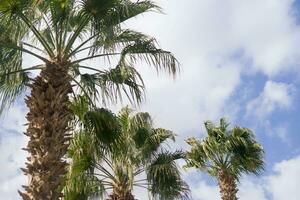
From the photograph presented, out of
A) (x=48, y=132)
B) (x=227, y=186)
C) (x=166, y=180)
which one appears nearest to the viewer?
(x=48, y=132)

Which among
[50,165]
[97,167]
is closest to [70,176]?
[97,167]

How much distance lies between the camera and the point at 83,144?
43.9ft

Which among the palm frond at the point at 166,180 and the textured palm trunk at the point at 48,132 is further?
the palm frond at the point at 166,180

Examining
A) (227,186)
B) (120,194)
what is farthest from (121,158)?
(227,186)

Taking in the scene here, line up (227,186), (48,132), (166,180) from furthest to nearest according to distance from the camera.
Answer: (227,186)
(166,180)
(48,132)

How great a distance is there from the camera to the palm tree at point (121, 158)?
1311cm

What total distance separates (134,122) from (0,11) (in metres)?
7.48

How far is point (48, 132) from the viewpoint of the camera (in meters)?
10.5

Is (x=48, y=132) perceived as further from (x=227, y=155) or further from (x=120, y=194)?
(x=227, y=155)

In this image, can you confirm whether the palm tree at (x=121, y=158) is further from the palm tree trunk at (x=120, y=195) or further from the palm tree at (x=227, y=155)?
the palm tree at (x=227, y=155)

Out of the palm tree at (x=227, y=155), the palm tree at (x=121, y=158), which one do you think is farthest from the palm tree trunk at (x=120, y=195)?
the palm tree at (x=227, y=155)

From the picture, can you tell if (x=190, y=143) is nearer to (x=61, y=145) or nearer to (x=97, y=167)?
(x=97, y=167)

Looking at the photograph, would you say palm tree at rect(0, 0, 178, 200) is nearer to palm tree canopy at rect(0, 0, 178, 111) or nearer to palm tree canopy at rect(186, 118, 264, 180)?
palm tree canopy at rect(0, 0, 178, 111)

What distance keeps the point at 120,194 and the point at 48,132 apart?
288 inches
